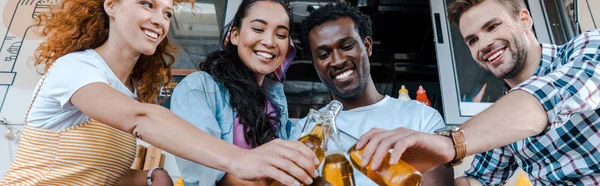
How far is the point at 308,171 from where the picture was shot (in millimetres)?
588

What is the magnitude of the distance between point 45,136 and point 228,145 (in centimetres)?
50

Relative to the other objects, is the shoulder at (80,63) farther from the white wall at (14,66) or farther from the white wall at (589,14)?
the white wall at (589,14)

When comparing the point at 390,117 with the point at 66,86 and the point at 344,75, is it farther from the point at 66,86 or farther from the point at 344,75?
the point at 66,86

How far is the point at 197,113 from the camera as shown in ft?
3.31

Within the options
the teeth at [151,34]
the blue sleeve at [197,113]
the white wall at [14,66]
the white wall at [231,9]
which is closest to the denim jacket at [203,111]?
the blue sleeve at [197,113]

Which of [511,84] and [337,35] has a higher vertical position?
[337,35]

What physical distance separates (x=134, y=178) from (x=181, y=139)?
1.70 feet

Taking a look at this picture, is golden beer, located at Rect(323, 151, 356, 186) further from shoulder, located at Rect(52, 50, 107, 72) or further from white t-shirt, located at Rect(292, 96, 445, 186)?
white t-shirt, located at Rect(292, 96, 445, 186)

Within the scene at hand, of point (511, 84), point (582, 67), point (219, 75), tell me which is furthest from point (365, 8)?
point (582, 67)

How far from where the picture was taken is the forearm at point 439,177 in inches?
40.1

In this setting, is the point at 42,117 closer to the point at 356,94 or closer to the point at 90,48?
the point at 90,48

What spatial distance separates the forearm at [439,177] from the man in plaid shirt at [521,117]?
0.38ft

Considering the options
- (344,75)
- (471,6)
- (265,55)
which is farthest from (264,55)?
(471,6)

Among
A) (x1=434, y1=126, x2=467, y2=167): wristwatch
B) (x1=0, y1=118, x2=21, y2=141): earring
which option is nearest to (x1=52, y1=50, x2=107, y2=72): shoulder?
(x1=434, y1=126, x2=467, y2=167): wristwatch
